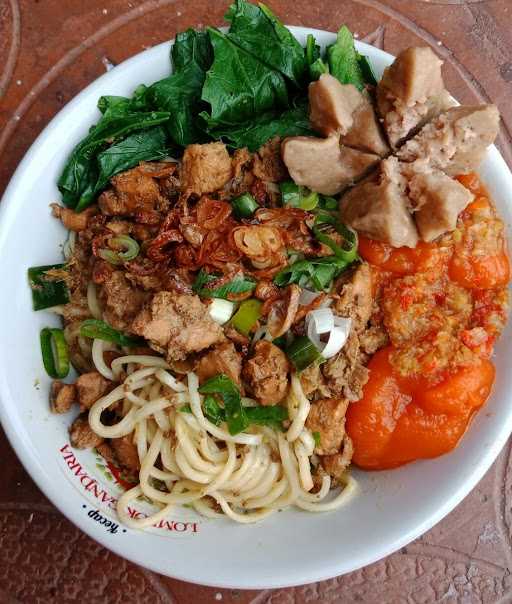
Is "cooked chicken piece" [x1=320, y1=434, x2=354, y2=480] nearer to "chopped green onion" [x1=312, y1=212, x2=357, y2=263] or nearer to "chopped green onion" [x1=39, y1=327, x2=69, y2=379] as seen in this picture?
"chopped green onion" [x1=312, y1=212, x2=357, y2=263]

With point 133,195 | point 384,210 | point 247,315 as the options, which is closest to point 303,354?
point 247,315

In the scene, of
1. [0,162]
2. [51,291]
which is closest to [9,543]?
[51,291]

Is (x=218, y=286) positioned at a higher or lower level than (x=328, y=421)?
higher

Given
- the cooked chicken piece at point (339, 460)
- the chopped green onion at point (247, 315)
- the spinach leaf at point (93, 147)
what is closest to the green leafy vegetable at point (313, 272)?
the chopped green onion at point (247, 315)

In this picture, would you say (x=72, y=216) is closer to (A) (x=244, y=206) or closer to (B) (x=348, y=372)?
(A) (x=244, y=206)

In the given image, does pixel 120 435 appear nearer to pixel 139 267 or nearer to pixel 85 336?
pixel 85 336

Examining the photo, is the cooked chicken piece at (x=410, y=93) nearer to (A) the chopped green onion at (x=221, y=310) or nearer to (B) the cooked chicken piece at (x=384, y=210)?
(B) the cooked chicken piece at (x=384, y=210)
